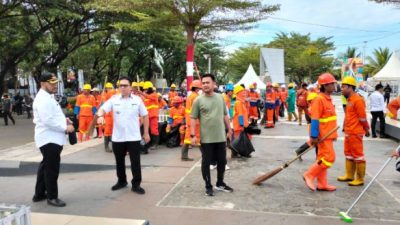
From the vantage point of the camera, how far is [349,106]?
670cm

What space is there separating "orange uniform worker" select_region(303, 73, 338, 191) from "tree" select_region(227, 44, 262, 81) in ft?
165

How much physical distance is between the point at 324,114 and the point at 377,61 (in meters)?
56.5

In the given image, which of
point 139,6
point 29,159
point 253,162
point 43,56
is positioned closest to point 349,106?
point 253,162

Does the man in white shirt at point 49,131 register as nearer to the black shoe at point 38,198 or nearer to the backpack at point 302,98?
the black shoe at point 38,198

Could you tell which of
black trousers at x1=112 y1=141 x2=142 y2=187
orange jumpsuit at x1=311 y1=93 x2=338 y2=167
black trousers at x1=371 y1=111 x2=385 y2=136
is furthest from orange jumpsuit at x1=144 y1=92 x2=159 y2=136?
black trousers at x1=371 y1=111 x2=385 y2=136

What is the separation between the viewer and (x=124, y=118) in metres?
6.25

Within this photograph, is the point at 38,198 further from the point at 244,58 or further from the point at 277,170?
the point at 244,58

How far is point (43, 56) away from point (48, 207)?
2496cm

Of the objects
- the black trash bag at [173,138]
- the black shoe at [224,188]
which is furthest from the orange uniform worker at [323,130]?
the black trash bag at [173,138]

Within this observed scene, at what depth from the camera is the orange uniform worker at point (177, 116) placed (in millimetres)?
10625

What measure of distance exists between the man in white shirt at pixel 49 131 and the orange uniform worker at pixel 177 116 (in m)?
5.01

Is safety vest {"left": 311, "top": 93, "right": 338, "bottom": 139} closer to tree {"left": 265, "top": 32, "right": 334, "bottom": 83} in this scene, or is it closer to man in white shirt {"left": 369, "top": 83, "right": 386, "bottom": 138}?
man in white shirt {"left": 369, "top": 83, "right": 386, "bottom": 138}

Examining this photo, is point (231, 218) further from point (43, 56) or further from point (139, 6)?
point (43, 56)

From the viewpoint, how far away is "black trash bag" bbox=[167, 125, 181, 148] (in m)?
10.9
